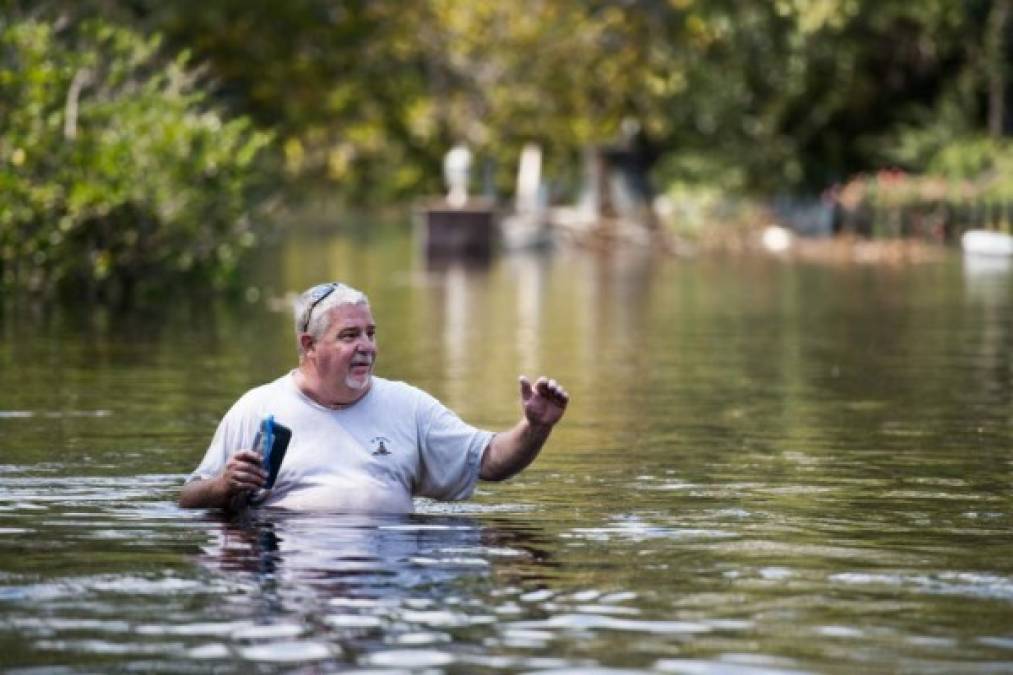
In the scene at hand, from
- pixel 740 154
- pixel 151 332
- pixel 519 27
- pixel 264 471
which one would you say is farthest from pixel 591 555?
pixel 519 27

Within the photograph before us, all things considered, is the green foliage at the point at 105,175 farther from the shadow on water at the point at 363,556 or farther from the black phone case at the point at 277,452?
the black phone case at the point at 277,452

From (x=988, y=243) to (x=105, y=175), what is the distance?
3062cm

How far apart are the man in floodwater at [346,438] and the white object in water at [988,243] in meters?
47.7

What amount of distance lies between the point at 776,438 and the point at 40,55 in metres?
15.4

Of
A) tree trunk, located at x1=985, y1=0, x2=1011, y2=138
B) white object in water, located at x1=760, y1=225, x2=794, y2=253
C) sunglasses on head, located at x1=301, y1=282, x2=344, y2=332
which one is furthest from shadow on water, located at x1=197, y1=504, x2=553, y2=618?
tree trunk, located at x1=985, y1=0, x2=1011, y2=138

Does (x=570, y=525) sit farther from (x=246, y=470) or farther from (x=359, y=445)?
(x=246, y=470)

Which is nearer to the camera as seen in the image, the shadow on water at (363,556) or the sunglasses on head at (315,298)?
the shadow on water at (363,556)

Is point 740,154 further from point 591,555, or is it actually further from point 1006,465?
point 591,555

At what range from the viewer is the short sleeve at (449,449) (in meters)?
12.5

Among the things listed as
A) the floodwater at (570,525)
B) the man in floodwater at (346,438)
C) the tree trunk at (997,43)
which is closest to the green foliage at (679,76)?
the tree trunk at (997,43)

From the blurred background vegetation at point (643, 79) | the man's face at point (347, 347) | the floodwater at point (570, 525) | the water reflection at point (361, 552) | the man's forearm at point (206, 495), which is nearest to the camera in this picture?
the floodwater at point (570, 525)

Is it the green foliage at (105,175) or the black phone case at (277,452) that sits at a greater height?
the green foliage at (105,175)

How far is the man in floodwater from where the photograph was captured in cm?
1212

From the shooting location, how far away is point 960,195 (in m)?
65.9
